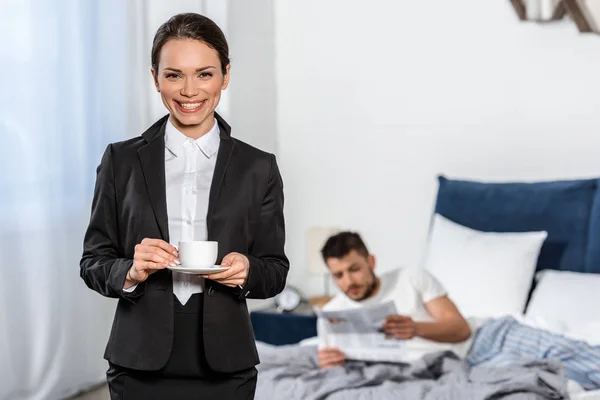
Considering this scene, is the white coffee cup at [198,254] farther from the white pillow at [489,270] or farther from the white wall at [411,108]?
the white wall at [411,108]

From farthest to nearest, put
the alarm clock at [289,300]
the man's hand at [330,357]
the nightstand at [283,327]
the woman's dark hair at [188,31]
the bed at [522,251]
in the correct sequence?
1. the alarm clock at [289,300]
2. the nightstand at [283,327]
3. the bed at [522,251]
4. the man's hand at [330,357]
5. the woman's dark hair at [188,31]

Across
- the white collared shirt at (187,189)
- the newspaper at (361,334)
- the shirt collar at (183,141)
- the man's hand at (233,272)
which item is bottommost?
the newspaper at (361,334)

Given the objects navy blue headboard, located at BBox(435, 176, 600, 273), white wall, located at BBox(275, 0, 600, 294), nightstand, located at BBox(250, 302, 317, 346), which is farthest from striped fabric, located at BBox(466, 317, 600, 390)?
white wall, located at BBox(275, 0, 600, 294)

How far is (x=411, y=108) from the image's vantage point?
4719 millimetres

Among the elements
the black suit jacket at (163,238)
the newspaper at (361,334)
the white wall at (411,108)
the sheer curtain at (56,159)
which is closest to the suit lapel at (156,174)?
the black suit jacket at (163,238)

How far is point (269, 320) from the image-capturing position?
14.4ft

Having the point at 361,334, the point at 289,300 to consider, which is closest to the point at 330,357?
the point at 361,334

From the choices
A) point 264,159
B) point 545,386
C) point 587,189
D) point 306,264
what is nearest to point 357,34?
point 306,264

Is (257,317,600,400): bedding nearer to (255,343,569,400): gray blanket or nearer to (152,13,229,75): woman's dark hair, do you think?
(255,343,569,400): gray blanket

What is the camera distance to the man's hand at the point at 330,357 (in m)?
3.14

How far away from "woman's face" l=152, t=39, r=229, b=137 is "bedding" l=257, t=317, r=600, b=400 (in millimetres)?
1519

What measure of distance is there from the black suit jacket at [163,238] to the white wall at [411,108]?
3096 millimetres

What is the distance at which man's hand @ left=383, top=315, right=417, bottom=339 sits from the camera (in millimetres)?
3145

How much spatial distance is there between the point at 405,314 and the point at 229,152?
196 cm
